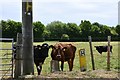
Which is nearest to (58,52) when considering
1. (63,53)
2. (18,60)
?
(63,53)

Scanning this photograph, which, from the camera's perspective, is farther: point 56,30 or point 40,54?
point 56,30

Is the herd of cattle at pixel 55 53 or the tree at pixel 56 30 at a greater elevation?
the tree at pixel 56 30

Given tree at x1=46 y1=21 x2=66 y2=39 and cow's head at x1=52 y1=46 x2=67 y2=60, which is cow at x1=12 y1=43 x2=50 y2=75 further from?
tree at x1=46 y1=21 x2=66 y2=39

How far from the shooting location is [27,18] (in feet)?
30.5

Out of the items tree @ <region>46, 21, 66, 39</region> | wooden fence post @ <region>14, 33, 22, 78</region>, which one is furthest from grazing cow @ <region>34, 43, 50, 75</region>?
tree @ <region>46, 21, 66, 39</region>

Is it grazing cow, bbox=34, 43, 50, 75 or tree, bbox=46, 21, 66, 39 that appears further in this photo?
tree, bbox=46, 21, 66, 39

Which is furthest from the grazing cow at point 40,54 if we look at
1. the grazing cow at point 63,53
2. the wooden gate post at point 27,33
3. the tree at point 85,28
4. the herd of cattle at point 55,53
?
the tree at point 85,28

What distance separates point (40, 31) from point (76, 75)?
2654 centimetres

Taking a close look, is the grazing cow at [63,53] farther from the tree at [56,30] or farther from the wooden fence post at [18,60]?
the tree at [56,30]

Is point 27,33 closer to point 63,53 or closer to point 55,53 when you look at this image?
point 55,53

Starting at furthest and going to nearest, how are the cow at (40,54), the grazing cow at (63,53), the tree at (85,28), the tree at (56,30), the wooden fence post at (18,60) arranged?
the tree at (56,30) → the tree at (85,28) → the grazing cow at (63,53) → the cow at (40,54) → the wooden fence post at (18,60)

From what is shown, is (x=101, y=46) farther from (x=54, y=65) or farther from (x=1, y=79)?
(x=1, y=79)

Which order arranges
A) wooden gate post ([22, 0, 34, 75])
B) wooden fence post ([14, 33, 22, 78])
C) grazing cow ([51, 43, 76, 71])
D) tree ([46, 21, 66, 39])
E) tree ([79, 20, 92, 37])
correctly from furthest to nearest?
1. tree ([46, 21, 66, 39])
2. tree ([79, 20, 92, 37])
3. grazing cow ([51, 43, 76, 71])
4. wooden fence post ([14, 33, 22, 78])
5. wooden gate post ([22, 0, 34, 75])

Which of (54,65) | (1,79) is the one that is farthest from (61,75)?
(54,65)
